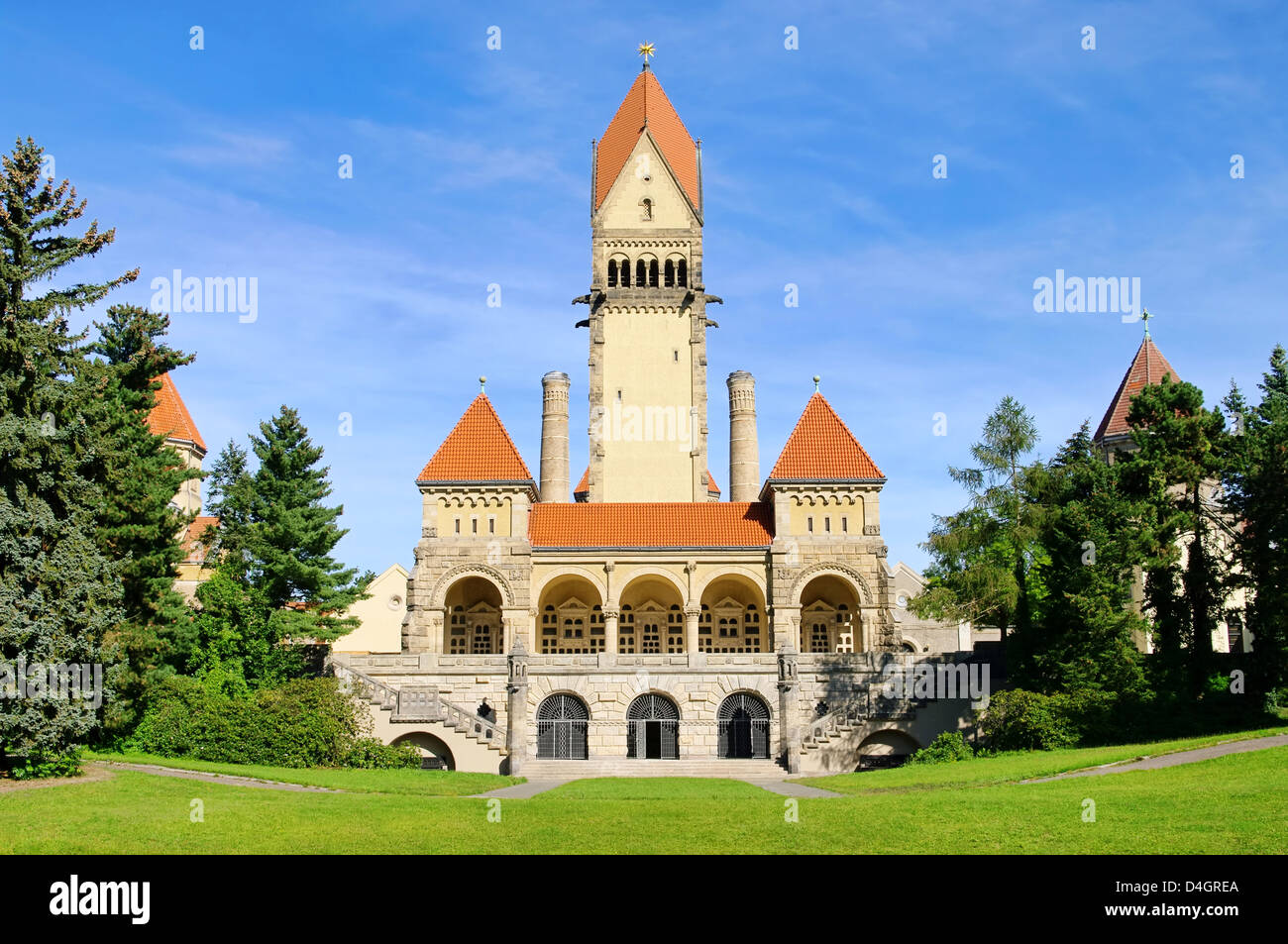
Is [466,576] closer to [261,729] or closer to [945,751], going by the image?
[261,729]

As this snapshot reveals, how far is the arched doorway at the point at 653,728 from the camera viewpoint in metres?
40.4

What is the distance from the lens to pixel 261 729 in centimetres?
3459

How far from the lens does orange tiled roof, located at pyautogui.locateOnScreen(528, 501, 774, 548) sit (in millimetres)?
48719

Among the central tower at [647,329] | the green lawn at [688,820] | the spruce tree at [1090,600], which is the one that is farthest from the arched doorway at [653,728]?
the central tower at [647,329]

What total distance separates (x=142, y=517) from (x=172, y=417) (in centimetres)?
2454

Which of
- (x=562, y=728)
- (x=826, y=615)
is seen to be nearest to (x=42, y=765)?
(x=562, y=728)

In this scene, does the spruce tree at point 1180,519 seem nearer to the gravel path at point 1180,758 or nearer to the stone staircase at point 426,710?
the gravel path at point 1180,758

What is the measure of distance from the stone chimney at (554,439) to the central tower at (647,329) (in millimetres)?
1438

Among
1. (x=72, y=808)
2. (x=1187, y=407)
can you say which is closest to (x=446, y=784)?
(x=72, y=808)

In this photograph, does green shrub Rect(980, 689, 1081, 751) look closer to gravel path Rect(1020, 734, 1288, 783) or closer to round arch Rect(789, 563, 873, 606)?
gravel path Rect(1020, 734, 1288, 783)

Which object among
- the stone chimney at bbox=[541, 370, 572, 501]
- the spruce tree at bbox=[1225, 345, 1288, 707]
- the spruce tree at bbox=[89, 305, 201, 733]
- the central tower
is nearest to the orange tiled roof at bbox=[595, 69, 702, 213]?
the central tower

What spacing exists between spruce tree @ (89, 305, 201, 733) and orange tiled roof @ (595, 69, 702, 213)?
28.4 meters
